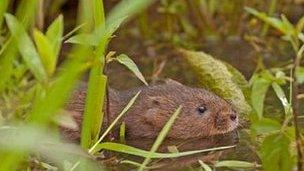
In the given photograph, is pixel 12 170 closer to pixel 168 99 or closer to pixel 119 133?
pixel 119 133

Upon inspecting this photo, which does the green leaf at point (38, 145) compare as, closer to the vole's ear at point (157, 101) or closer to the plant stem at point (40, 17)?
the vole's ear at point (157, 101)

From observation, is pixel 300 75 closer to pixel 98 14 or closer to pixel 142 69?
pixel 98 14

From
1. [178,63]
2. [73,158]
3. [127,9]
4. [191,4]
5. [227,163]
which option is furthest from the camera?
[191,4]

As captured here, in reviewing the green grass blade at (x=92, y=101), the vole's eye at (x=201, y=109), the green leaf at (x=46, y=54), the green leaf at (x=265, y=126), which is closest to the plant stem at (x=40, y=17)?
the vole's eye at (x=201, y=109)

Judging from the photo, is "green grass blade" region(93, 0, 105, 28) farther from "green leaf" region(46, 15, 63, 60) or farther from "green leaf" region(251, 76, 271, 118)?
"green leaf" region(251, 76, 271, 118)

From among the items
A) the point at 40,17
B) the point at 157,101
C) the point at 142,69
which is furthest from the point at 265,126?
the point at 40,17

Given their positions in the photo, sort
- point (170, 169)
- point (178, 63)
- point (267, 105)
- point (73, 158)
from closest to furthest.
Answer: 1. point (73, 158)
2. point (170, 169)
3. point (267, 105)
4. point (178, 63)

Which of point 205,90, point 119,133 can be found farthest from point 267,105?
point 119,133
